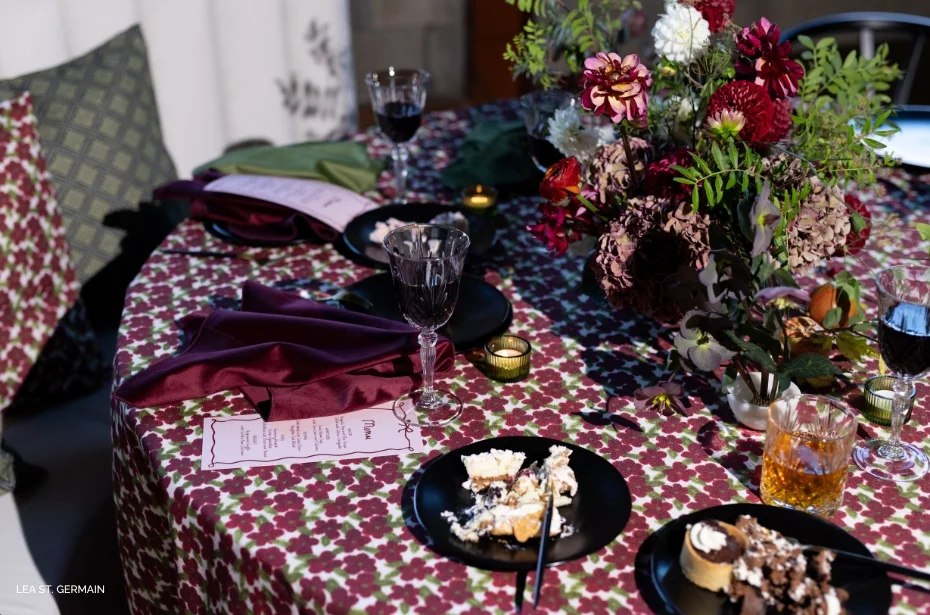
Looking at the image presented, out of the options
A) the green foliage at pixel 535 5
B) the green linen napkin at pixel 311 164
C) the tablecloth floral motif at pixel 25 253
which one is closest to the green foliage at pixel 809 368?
the green foliage at pixel 535 5

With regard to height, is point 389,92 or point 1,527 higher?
point 389,92

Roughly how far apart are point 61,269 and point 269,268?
1.77 feet

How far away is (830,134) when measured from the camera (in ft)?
4.49

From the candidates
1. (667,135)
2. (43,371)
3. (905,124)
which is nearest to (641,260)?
(667,135)

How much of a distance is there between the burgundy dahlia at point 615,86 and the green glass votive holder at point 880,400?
47cm

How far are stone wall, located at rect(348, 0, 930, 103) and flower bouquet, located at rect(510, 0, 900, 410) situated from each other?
324 centimetres

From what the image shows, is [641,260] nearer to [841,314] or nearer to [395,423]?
Answer: [841,314]

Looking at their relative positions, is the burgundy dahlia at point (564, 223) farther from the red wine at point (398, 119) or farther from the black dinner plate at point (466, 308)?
the red wine at point (398, 119)

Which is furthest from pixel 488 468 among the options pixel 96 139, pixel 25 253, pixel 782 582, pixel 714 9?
pixel 96 139

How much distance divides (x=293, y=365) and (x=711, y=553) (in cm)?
62

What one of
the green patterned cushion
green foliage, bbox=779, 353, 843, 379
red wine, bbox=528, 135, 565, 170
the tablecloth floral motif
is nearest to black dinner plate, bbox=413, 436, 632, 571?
green foliage, bbox=779, 353, 843, 379

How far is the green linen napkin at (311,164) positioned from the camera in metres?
1.89

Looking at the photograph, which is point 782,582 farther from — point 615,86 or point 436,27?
point 436,27

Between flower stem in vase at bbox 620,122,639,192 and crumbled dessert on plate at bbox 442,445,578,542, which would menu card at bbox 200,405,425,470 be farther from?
flower stem in vase at bbox 620,122,639,192
